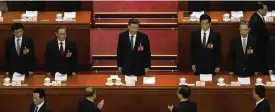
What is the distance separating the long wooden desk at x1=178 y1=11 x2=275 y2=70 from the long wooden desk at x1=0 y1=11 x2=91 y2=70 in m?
1.60

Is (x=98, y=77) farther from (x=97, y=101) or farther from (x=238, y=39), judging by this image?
(x=238, y=39)

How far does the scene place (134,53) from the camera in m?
11.4

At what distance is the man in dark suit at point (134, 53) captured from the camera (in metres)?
11.4

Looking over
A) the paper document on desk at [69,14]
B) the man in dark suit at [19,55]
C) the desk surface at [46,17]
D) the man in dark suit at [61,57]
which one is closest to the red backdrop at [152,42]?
the desk surface at [46,17]

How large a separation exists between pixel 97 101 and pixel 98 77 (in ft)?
1.67

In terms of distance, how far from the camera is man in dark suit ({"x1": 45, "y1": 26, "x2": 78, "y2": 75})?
36.9ft

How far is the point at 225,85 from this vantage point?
10609 mm

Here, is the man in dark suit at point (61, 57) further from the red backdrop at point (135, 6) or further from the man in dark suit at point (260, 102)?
Result: the red backdrop at point (135, 6)

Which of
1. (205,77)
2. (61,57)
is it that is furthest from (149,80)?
(61,57)

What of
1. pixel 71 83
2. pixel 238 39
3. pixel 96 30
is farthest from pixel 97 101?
pixel 96 30

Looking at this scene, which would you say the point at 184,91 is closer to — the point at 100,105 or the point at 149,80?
the point at 100,105

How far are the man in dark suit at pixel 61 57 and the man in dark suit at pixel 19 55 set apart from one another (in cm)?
38

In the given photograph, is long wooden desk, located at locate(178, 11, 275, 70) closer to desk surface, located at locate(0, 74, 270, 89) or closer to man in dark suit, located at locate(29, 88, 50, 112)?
desk surface, located at locate(0, 74, 270, 89)

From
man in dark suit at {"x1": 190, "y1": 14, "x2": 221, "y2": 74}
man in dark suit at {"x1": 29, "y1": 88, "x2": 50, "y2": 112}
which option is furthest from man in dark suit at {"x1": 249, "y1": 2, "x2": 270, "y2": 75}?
man in dark suit at {"x1": 29, "y1": 88, "x2": 50, "y2": 112}
